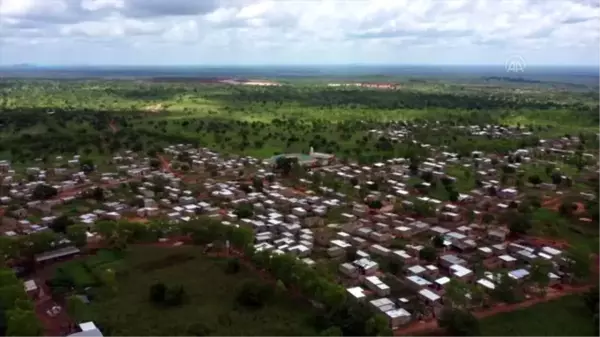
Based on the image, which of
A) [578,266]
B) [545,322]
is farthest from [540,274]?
[545,322]

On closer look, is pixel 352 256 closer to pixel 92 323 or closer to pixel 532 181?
pixel 92 323

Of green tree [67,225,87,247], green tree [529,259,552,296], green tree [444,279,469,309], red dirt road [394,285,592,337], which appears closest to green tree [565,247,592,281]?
red dirt road [394,285,592,337]

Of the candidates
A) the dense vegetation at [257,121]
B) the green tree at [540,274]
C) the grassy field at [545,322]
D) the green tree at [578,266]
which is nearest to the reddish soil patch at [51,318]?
the grassy field at [545,322]

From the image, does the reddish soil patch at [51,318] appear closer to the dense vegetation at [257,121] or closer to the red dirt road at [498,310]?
the red dirt road at [498,310]

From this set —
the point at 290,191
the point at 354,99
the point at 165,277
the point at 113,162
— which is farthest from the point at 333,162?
the point at 354,99

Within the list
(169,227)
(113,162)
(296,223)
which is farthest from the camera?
(113,162)

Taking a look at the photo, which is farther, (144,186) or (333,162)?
(333,162)

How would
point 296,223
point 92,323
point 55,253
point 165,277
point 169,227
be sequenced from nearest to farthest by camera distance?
point 92,323 < point 165,277 < point 55,253 < point 169,227 < point 296,223
